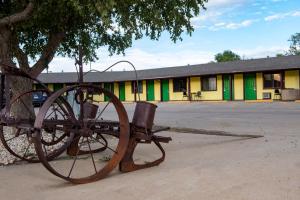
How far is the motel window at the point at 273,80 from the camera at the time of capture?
3538 cm

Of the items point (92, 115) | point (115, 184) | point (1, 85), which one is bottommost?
point (115, 184)

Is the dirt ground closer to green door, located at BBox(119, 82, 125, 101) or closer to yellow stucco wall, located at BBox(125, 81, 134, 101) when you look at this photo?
yellow stucco wall, located at BBox(125, 81, 134, 101)

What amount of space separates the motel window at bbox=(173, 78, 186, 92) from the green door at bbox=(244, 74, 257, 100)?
6673 mm

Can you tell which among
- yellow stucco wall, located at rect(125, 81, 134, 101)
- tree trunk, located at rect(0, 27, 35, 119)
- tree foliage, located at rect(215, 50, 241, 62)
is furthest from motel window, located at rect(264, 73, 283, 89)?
tree foliage, located at rect(215, 50, 241, 62)

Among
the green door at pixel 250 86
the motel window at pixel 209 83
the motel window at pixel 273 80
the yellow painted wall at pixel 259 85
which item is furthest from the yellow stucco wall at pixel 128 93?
the motel window at pixel 273 80

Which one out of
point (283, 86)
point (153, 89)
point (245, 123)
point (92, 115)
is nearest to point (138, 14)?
point (92, 115)

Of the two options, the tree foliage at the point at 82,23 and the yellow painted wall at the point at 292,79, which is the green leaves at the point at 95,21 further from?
the yellow painted wall at the point at 292,79

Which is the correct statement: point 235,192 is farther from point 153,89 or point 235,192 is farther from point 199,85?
point 153,89

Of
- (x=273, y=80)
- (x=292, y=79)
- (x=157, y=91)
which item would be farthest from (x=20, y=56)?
(x=157, y=91)

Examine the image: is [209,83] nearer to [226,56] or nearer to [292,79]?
[292,79]

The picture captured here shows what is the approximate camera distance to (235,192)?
6211 millimetres

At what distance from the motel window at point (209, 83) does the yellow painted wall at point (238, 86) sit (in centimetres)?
194

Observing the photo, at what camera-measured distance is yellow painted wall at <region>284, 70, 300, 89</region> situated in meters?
34.4

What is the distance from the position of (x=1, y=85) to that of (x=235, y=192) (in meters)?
4.58
